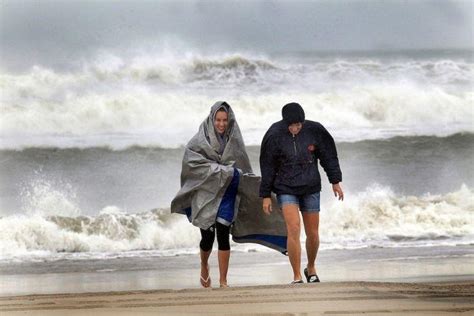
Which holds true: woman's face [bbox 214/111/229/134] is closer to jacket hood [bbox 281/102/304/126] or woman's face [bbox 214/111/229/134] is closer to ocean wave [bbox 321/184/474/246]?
jacket hood [bbox 281/102/304/126]

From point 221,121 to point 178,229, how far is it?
5661 millimetres

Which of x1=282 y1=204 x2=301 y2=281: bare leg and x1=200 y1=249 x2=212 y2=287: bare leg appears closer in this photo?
x1=282 y1=204 x2=301 y2=281: bare leg

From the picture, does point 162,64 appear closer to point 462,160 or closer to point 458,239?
point 462,160

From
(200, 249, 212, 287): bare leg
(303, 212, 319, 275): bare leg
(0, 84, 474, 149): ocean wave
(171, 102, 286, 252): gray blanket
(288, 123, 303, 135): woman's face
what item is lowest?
(200, 249, 212, 287): bare leg

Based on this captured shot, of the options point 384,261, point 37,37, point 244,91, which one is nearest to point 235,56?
point 244,91

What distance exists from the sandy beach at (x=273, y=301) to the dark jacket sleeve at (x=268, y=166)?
750 millimetres

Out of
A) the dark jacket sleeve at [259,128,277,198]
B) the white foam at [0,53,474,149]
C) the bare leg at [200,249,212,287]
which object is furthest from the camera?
the white foam at [0,53,474,149]

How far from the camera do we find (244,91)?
827 inches

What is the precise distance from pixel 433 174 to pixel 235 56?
5.11 m

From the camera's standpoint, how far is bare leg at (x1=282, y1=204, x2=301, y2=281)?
26.0ft

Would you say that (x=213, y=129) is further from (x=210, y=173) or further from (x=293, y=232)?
(x=293, y=232)

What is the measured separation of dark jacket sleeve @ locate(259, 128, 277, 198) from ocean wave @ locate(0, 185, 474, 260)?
481 centimetres

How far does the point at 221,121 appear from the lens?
320 inches

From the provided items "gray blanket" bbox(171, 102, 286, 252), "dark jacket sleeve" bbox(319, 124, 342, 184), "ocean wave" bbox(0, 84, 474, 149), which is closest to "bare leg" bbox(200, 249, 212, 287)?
"gray blanket" bbox(171, 102, 286, 252)
